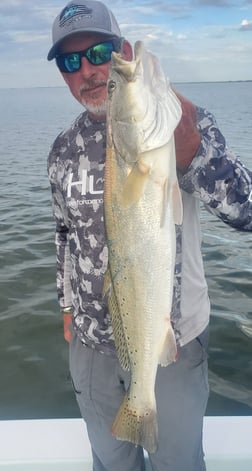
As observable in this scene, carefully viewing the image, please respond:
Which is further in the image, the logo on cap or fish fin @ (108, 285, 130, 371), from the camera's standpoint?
the logo on cap

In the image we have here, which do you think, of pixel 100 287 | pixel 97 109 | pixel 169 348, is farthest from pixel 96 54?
pixel 169 348

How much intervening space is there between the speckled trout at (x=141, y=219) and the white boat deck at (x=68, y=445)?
3.55ft

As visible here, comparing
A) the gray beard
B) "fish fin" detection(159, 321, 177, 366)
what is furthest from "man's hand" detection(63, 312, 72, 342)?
the gray beard

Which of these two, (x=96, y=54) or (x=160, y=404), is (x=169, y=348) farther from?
(x=96, y=54)

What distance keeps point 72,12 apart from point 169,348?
69.2 inches

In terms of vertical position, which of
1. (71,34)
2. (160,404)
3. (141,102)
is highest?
(71,34)

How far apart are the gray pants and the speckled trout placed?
27cm

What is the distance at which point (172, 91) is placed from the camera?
6.39 ft

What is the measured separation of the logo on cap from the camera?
2.77m

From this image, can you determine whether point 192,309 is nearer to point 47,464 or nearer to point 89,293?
point 89,293

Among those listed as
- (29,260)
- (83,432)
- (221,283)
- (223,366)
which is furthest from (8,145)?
(83,432)

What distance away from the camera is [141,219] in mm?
2049

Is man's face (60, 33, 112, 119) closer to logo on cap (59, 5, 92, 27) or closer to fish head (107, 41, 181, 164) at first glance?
logo on cap (59, 5, 92, 27)

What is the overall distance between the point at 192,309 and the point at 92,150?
38.5 inches
